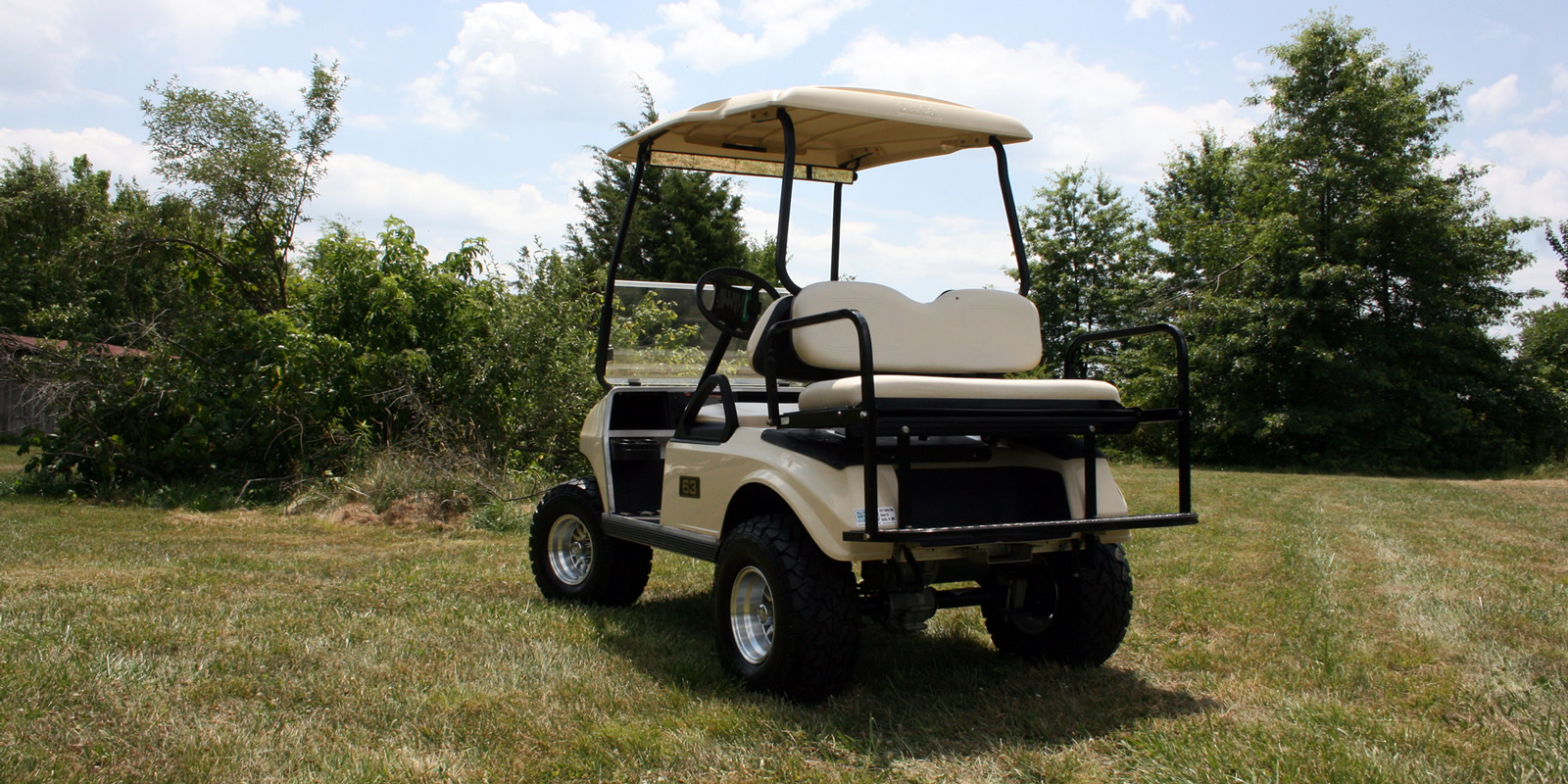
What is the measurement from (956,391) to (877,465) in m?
0.35

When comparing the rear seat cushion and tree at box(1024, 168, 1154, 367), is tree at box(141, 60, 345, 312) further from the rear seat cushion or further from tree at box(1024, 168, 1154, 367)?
tree at box(1024, 168, 1154, 367)

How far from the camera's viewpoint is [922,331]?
4.04m

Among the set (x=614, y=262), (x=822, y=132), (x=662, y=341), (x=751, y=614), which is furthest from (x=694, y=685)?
(x=822, y=132)

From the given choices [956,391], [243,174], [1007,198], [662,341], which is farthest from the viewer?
[243,174]

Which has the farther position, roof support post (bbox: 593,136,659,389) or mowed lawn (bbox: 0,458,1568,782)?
roof support post (bbox: 593,136,659,389)

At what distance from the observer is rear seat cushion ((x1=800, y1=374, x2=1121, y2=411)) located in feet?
11.1

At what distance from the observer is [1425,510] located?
407 inches

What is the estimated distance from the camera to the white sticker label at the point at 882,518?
335cm

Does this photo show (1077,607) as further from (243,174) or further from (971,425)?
(243,174)

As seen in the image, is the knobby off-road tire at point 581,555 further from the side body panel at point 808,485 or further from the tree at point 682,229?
the tree at point 682,229

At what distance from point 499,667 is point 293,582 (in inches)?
96.1

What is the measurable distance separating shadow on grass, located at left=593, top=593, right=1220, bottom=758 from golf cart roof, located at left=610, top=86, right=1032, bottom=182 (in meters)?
Result: 2.08

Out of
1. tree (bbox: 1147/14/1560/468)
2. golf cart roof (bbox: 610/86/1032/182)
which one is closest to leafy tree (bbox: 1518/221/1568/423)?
tree (bbox: 1147/14/1560/468)

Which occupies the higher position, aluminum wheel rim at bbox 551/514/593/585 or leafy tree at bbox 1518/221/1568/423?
leafy tree at bbox 1518/221/1568/423
